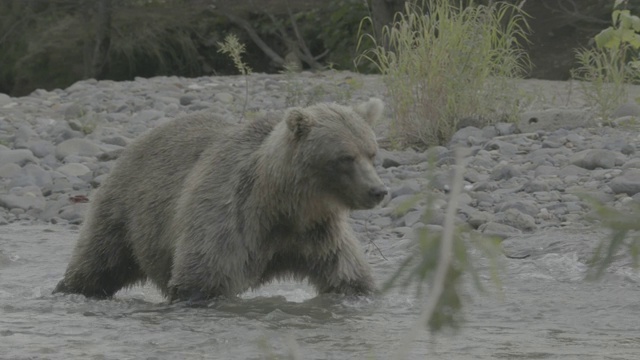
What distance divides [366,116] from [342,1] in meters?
14.2

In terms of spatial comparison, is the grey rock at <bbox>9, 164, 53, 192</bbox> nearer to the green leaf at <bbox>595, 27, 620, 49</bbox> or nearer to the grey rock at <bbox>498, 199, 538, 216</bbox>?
the grey rock at <bbox>498, 199, 538, 216</bbox>

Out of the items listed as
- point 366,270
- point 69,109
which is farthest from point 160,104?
point 366,270

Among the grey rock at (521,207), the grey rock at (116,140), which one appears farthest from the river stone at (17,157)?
the grey rock at (521,207)

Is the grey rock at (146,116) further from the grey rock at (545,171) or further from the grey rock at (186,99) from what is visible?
the grey rock at (545,171)

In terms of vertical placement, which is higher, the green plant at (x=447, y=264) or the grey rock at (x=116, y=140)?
the green plant at (x=447, y=264)

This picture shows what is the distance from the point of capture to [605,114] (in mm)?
10688

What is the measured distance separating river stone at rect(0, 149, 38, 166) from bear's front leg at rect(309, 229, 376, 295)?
5.50 metres

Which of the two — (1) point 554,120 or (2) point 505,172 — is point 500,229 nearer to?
(2) point 505,172

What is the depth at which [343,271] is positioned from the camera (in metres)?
5.76

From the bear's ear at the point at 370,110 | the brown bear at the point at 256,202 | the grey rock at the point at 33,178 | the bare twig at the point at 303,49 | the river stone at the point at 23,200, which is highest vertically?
the bear's ear at the point at 370,110

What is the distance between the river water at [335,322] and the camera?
5012 millimetres

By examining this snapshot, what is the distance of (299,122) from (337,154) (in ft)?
0.77

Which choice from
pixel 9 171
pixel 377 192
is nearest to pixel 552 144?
pixel 9 171

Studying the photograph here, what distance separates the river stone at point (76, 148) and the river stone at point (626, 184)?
16.4 ft
